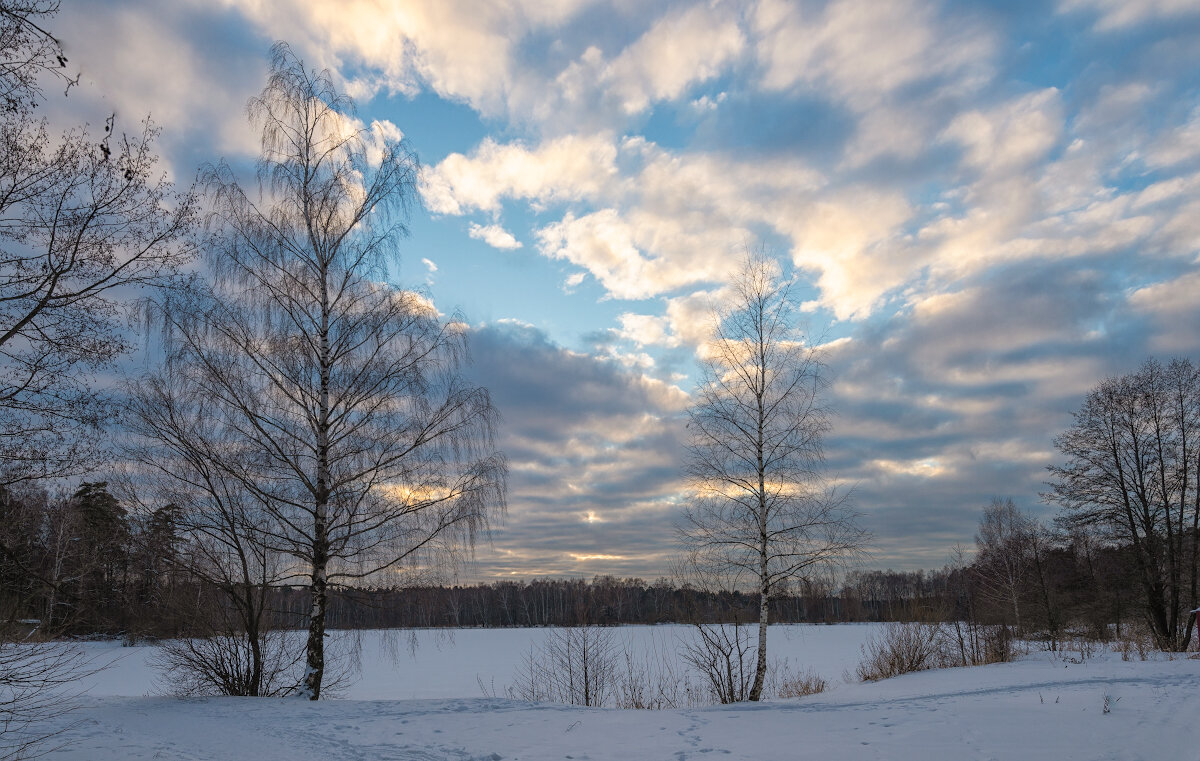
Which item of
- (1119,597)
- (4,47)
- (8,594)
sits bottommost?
(1119,597)

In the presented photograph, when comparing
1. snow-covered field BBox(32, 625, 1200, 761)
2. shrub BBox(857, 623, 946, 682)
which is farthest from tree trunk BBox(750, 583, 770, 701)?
shrub BBox(857, 623, 946, 682)

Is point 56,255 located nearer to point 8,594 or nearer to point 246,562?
point 8,594

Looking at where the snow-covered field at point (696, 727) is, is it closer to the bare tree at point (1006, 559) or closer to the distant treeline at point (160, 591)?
the distant treeline at point (160, 591)

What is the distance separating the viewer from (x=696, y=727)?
9539 millimetres

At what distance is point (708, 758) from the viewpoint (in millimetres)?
7668

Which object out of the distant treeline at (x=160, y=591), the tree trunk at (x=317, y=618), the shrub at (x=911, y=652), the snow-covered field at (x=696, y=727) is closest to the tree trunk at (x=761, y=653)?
the distant treeline at (x=160, y=591)

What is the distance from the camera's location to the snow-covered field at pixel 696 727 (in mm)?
7539

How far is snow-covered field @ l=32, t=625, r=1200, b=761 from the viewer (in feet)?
24.7

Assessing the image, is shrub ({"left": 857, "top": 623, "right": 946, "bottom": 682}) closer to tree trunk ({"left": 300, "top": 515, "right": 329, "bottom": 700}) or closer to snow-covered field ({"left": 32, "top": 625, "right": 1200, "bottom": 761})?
snow-covered field ({"left": 32, "top": 625, "right": 1200, "bottom": 761})

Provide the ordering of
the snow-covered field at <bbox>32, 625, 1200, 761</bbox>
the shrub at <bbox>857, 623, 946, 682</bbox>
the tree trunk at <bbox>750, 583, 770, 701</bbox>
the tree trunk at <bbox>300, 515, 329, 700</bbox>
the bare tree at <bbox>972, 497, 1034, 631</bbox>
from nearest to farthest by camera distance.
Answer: the snow-covered field at <bbox>32, 625, 1200, 761</bbox> → the tree trunk at <bbox>300, 515, 329, 700</bbox> → the tree trunk at <bbox>750, 583, 770, 701</bbox> → the shrub at <bbox>857, 623, 946, 682</bbox> → the bare tree at <bbox>972, 497, 1034, 631</bbox>

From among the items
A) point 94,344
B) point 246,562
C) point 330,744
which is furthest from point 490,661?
point 94,344

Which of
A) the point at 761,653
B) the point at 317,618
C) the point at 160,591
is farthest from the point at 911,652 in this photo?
the point at 160,591

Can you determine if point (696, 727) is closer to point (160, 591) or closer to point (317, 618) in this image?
point (317, 618)

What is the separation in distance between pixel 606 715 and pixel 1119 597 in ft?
95.2
